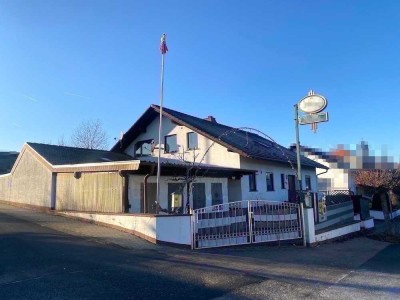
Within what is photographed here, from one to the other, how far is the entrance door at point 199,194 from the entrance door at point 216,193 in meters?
0.74

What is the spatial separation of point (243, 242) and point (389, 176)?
15582 millimetres

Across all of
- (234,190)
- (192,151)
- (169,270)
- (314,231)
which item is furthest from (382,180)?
(169,270)

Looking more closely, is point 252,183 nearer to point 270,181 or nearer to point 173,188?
point 270,181

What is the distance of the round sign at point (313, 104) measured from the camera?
15.5 m

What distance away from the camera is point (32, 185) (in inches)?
818

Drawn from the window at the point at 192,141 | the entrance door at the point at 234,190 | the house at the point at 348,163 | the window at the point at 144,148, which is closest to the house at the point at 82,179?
the entrance door at the point at 234,190

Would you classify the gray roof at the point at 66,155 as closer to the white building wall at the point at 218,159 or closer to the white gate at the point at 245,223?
the white building wall at the point at 218,159

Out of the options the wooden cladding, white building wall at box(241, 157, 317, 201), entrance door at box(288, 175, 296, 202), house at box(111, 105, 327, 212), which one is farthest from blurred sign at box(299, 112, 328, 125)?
entrance door at box(288, 175, 296, 202)

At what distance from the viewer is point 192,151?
24.0 m

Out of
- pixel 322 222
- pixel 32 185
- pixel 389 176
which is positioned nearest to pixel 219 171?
pixel 322 222

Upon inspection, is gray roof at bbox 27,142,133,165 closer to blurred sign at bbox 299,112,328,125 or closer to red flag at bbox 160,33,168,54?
red flag at bbox 160,33,168,54

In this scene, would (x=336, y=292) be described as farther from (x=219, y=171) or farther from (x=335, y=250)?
(x=219, y=171)

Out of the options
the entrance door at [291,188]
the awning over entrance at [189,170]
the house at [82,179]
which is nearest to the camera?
the awning over entrance at [189,170]

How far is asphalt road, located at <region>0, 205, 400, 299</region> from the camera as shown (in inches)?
269
